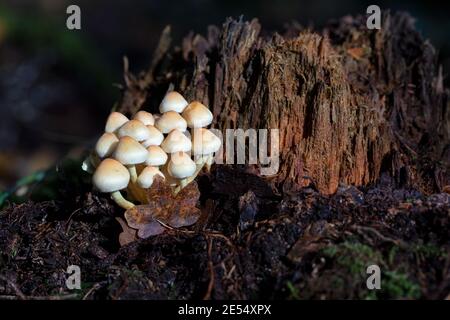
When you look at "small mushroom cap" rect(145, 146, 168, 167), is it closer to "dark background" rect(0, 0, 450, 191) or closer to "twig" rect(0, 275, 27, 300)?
"twig" rect(0, 275, 27, 300)

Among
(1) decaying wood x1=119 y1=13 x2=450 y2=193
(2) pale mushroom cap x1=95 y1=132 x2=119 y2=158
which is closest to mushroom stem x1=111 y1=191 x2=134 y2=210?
(2) pale mushroom cap x1=95 y1=132 x2=119 y2=158

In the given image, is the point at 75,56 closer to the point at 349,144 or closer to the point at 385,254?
the point at 349,144

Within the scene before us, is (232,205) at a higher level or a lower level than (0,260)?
higher

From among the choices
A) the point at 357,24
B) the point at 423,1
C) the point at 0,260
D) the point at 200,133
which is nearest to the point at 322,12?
the point at 423,1

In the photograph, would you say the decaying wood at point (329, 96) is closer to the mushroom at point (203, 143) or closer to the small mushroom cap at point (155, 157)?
the mushroom at point (203, 143)

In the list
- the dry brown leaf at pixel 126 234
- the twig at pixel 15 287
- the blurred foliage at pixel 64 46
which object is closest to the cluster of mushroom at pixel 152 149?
the dry brown leaf at pixel 126 234
